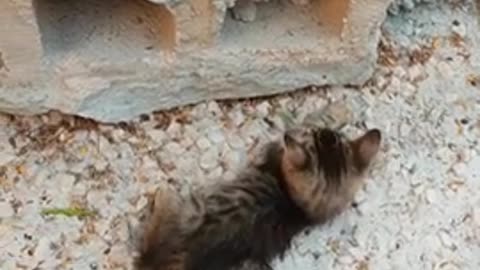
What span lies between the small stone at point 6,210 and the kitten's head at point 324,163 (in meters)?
0.37

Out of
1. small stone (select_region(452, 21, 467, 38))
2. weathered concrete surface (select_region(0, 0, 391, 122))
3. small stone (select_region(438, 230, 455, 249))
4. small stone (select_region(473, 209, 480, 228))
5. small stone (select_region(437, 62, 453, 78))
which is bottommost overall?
small stone (select_region(438, 230, 455, 249))

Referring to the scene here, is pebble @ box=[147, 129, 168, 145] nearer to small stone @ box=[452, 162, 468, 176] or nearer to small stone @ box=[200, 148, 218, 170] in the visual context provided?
small stone @ box=[200, 148, 218, 170]

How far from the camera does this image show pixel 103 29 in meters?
1.55

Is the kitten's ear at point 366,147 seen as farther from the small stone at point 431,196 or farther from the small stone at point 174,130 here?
the small stone at point 174,130

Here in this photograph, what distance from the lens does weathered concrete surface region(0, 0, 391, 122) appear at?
150 centimetres

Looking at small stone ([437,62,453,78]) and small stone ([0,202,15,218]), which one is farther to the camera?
small stone ([437,62,453,78])

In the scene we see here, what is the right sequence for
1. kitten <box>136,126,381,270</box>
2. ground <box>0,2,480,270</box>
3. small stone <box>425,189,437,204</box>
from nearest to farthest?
kitten <box>136,126,381,270</box>, ground <box>0,2,480,270</box>, small stone <box>425,189,437,204</box>

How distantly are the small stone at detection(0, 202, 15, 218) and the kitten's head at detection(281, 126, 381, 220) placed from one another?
1.21 ft

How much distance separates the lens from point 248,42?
159 centimetres

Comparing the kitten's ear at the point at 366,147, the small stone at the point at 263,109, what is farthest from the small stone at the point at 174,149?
the kitten's ear at the point at 366,147

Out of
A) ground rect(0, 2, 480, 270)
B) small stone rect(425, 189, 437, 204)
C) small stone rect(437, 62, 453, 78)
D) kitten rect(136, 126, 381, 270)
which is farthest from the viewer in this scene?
small stone rect(437, 62, 453, 78)

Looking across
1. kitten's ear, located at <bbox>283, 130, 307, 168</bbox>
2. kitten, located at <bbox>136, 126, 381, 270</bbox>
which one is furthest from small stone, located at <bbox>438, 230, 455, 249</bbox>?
kitten's ear, located at <bbox>283, 130, 307, 168</bbox>

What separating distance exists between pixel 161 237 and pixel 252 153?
22 cm

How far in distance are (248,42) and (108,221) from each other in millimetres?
313
